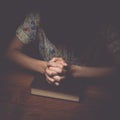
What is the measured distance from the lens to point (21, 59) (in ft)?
5.51

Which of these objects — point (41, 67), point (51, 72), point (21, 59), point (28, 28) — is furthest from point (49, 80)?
point (28, 28)

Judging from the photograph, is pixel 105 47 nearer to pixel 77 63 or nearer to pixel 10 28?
pixel 77 63

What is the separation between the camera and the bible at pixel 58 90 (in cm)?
137

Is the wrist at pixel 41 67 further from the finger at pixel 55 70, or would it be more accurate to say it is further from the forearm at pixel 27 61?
the finger at pixel 55 70

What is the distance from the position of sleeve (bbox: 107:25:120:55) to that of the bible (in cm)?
31

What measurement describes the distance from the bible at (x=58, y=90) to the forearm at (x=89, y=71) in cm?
12

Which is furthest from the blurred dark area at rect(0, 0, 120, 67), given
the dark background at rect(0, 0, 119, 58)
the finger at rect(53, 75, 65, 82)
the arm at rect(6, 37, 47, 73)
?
the finger at rect(53, 75, 65, 82)

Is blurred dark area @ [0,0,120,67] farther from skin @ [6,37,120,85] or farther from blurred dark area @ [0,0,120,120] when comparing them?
skin @ [6,37,120,85]

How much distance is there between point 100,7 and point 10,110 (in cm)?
78

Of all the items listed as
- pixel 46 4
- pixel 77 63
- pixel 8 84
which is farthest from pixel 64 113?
pixel 46 4

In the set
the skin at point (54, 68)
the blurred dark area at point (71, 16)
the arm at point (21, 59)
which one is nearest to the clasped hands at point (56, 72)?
the skin at point (54, 68)

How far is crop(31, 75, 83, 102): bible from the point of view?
4.50 feet

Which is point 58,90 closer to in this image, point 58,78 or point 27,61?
point 58,78

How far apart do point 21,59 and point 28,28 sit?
0.19m
